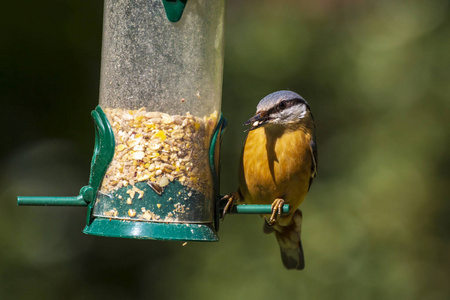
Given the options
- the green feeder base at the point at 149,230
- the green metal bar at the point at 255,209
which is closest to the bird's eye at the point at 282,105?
the green metal bar at the point at 255,209

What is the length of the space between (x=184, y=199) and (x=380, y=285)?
13.1 ft

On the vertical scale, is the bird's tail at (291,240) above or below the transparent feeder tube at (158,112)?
below

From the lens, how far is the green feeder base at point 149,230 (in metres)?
3.91

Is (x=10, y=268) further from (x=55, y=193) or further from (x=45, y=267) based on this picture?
(x=55, y=193)

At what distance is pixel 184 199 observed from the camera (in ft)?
13.6

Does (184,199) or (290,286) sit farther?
(290,286)

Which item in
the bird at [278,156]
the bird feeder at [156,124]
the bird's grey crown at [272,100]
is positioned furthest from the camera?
the bird at [278,156]

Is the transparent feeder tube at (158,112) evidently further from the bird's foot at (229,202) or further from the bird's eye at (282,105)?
the bird's eye at (282,105)

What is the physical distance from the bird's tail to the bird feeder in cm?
172

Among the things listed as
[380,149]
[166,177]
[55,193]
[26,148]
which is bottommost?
[55,193]

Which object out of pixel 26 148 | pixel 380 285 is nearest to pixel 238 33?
pixel 26 148

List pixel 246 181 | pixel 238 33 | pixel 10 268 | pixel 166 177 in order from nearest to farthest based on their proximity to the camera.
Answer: pixel 166 177, pixel 246 181, pixel 10 268, pixel 238 33

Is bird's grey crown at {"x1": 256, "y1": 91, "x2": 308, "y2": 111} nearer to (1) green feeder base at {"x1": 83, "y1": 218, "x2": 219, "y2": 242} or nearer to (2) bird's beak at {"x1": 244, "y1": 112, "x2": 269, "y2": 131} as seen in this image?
(2) bird's beak at {"x1": 244, "y1": 112, "x2": 269, "y2": 131}

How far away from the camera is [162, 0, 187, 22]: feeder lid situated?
415 cm
